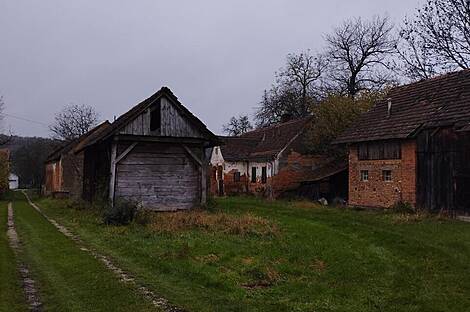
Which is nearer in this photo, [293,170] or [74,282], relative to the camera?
[74,282]

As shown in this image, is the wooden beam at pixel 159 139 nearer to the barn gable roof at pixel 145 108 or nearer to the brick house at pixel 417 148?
the barn gable roof at pixel 145 108

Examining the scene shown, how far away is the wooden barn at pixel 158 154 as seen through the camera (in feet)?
70.8

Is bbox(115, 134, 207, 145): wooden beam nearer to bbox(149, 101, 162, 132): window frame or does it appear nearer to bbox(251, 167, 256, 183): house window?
bbox(149, 101, 162, 132): window frame

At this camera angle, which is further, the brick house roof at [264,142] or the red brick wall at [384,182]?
the brick house roof at [264,142]

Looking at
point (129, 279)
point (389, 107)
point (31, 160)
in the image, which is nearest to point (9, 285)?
point (129, 279)

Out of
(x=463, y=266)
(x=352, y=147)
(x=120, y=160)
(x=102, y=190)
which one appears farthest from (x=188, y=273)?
(x=352, y=147)

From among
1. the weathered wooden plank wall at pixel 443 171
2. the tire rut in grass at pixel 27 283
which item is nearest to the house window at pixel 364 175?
the weathered wooden plank wall at pixel 443 171

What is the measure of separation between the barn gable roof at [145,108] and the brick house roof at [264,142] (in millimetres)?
14801

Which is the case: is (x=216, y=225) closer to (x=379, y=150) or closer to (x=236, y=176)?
(x=379, y=150)

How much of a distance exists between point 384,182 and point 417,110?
374 cm

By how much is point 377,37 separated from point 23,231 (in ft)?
133

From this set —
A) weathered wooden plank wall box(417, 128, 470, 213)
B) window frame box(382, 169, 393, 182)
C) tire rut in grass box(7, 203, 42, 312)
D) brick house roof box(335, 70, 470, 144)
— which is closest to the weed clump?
tire rut in grass box(7, 203, 42, 312)

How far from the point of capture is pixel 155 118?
22578 millimetres

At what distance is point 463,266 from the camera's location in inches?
437
